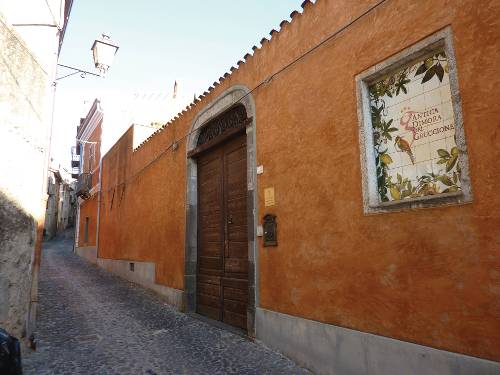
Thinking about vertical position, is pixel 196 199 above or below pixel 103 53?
below

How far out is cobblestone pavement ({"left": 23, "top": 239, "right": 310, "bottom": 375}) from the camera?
160 inches

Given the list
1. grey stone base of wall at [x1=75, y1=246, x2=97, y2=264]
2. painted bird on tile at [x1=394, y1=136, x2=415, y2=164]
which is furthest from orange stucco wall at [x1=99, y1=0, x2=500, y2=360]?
grey stone base of wall at [x1=75, y1=246, x2=97, y2=264]

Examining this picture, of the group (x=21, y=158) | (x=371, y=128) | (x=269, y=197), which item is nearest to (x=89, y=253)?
(x=21, y=158)

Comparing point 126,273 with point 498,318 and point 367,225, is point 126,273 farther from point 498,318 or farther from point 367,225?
point 498,318

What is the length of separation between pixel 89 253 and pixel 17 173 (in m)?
14.0

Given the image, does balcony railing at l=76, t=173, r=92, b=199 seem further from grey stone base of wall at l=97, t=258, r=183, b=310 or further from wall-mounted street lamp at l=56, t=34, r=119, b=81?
wall-mounted street lamp at l=56, t=34, r=119, b=81

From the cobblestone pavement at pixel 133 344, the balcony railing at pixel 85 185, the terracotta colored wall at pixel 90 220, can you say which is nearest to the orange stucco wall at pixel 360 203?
the cobblestone pavement at pixel 133 344

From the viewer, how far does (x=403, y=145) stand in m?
3.39

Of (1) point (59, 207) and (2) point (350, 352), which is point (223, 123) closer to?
(2) point (350, 352)

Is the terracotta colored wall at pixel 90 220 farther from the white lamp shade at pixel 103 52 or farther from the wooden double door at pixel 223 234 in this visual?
the wooden double door at pixel 223 234

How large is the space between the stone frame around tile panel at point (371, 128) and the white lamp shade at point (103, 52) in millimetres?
Result: 5437

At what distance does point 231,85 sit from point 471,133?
4159mm

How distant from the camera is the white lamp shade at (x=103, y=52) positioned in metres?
7.07

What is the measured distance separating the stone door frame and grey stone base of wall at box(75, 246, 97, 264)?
10228mm
